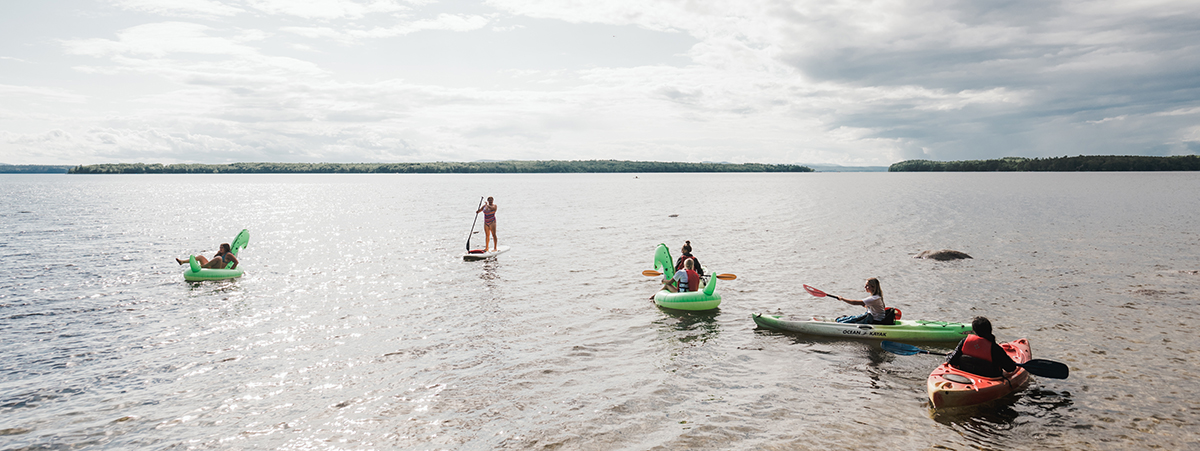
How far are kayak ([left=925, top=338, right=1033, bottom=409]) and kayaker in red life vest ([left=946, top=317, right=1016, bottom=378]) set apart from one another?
0.46ft

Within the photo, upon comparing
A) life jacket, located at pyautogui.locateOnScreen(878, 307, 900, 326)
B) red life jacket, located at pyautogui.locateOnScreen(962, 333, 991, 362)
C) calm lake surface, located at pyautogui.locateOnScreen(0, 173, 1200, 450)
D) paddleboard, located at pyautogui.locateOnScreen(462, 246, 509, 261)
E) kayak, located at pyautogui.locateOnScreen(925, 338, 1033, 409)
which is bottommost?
calm lake surface, located at pyautogui.locateOnScreen(0, 173, 1200, 450)

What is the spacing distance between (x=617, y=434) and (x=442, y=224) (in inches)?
1762

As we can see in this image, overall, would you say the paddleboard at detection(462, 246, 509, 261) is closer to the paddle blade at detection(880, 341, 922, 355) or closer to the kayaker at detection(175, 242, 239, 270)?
the kayaker at detection(175, 242, 239, 270)

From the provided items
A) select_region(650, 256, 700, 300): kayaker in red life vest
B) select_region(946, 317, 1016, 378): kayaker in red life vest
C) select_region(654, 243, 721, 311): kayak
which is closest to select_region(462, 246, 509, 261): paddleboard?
select_region(654, 243, 721, 311): kayak

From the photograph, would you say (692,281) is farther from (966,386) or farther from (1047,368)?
(1047,368)

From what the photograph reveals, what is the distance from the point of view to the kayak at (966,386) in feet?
39.2

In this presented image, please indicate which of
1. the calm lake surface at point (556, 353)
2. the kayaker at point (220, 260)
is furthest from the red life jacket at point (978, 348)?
the kayaker at point (220, 260)

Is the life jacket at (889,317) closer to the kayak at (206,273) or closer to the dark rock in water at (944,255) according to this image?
the dark rock in water at (944,255)

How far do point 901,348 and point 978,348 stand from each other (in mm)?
3176

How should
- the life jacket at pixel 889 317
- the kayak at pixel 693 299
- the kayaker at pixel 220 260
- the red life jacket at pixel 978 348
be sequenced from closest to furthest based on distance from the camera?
the red life jacket at pixel 978 348 < the life jacket at pixel 889 317 < the kayak at pixel 693 299 < the kayaker at pixel 220 260

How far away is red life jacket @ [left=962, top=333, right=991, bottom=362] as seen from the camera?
12.8 meters

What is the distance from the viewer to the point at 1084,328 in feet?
57.9

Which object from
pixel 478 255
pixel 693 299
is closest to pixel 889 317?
pixel 693 299

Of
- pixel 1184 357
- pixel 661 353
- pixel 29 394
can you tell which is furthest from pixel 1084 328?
pixel 29 394
